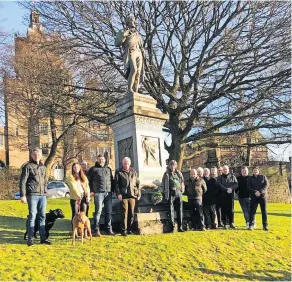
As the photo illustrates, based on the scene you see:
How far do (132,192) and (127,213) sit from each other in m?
0.52

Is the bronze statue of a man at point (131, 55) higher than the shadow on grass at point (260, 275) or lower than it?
higher

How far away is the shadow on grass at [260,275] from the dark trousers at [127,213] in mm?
2401

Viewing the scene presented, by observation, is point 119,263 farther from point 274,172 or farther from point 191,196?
point 274,172

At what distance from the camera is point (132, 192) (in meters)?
9.38

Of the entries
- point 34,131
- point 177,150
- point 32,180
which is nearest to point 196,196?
point 32,180

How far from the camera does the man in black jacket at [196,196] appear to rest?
1063 centimetres

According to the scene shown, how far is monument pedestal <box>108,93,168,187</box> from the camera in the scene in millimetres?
10797

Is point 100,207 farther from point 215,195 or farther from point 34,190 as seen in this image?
point 215,195

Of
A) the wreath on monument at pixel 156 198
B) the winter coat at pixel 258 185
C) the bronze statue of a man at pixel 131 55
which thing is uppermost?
the bronze statue of a man at pixel 131 55

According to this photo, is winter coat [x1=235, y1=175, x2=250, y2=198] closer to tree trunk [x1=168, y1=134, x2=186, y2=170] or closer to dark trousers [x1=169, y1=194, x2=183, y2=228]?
dark trousers [x1=169, y1=194, x2=183, y2=228]

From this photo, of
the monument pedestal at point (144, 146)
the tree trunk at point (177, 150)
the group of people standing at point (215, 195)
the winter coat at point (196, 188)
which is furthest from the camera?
the tree trunk at point (177, 150)

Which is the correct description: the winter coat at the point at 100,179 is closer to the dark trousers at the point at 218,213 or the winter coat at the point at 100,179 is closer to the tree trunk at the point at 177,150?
the dark trousers at the point at 218,213

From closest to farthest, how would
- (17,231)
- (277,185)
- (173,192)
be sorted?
1. (17,231)
2. (173,192)
3. (277,185)

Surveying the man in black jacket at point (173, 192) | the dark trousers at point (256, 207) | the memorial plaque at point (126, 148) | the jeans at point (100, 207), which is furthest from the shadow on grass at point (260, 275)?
the memorial plaque at point (126, 148)
